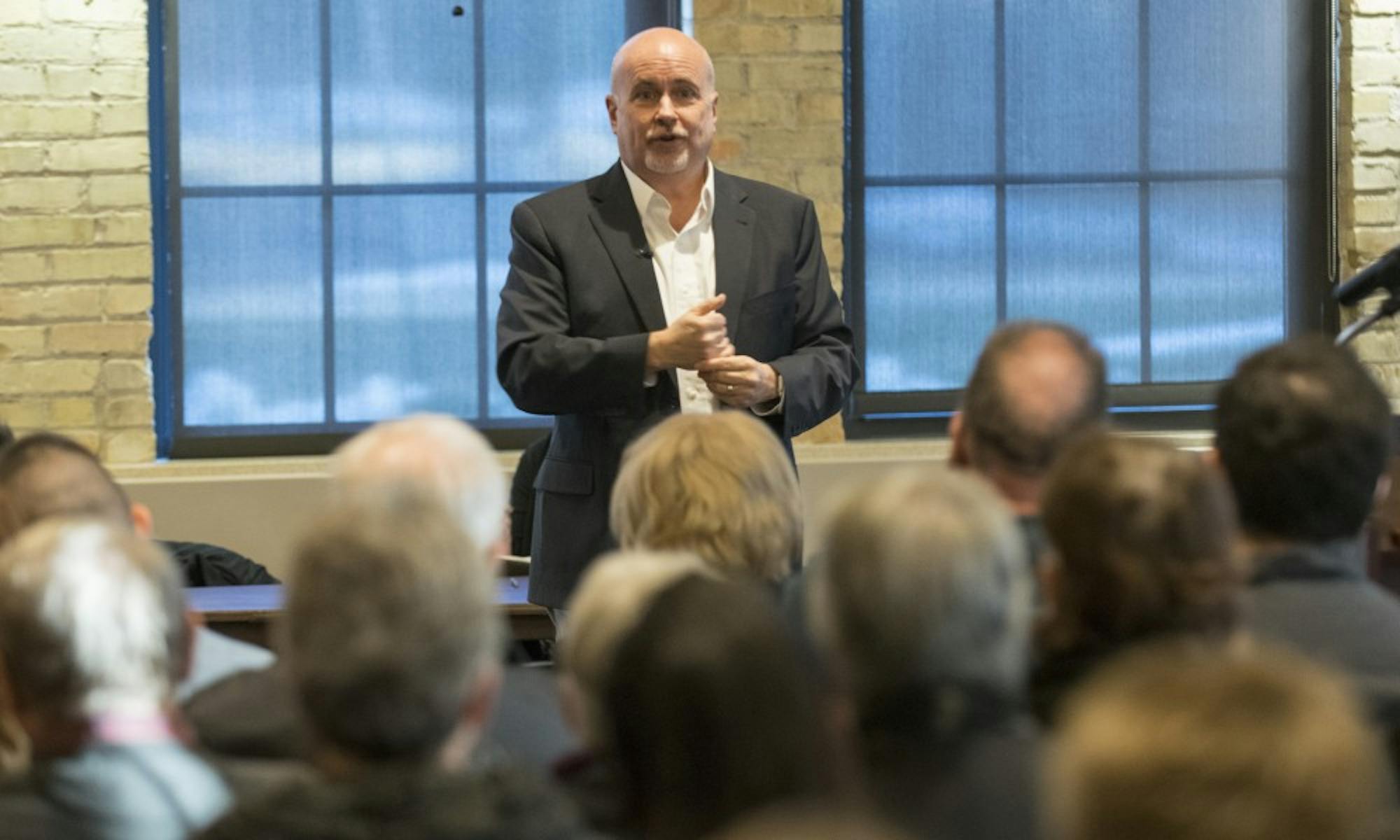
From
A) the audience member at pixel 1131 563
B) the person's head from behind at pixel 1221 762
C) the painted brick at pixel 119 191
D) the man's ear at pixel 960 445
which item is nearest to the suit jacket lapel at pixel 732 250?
the man's ear at pixel 960 445

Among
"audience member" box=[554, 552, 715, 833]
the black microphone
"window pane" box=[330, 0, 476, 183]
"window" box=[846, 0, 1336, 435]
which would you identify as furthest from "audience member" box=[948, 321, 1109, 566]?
"window pane" box=[330, 0, 476, 183]

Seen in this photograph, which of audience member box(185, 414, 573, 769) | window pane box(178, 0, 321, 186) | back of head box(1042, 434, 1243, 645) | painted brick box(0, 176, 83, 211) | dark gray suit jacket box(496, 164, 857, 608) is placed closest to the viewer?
back of head box(1042, 434, 1243, 645)

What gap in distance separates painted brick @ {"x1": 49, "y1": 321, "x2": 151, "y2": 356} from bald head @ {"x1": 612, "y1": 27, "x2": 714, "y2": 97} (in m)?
1.96

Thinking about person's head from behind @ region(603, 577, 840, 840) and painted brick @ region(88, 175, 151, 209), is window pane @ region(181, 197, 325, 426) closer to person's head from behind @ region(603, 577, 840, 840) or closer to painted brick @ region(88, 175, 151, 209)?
painted brick @ region(88, 175, 151, 209)

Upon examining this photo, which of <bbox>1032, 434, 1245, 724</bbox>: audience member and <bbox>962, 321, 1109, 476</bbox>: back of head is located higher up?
<bbox>962, 321, 1109, 476</bbox>: back of head

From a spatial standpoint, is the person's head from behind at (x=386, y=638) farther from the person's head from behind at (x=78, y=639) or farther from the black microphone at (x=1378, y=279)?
the black microphone at (x=1378, y=279)

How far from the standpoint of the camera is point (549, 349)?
3.30 metres

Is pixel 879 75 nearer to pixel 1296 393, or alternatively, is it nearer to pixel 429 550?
pixel 1296 393

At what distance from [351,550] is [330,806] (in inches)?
8.1

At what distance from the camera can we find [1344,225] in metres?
5.20

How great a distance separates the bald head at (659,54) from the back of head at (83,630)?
2.03m

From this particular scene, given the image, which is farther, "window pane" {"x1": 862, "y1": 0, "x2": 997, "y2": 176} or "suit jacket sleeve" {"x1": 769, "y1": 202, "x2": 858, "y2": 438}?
"window pane" {"x1": 862, "y1": 0, "x2": 997, "y2": 176}

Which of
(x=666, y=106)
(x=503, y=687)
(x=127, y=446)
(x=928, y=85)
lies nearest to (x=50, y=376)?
(x=127, y=446)

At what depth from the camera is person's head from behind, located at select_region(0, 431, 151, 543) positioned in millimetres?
2191
